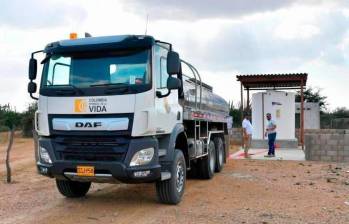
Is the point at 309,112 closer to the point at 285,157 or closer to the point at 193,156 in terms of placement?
the point at 285,157

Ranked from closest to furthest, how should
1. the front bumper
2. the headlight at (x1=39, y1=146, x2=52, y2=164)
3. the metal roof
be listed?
the front bumper < the headlight at (x1=39, y1=146, x2=52, y2=164) < the metal roof

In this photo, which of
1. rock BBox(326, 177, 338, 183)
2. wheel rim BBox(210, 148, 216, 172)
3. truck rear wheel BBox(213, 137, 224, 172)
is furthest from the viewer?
truck rear wheel BBox(213, 137, 224, 172)

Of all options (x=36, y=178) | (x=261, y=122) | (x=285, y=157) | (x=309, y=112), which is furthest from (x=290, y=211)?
(x=309, y=112)

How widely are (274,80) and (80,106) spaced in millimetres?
15316

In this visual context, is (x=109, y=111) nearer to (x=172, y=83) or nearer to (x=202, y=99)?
(x=172, y=83)

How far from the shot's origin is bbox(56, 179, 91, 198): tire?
936 cm

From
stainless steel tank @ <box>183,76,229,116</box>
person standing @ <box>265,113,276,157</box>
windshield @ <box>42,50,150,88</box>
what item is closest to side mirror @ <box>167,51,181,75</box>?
windshield @ <box>42,50,150,88</box>

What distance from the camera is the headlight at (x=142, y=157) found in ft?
25.1

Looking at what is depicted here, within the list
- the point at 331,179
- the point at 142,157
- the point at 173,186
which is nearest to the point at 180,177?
the point at 173,186

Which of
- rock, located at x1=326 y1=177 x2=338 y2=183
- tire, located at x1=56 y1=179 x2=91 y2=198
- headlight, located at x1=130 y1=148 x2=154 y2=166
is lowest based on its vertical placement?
rock, located at x1=326 y1=177 x2=338 y2=183

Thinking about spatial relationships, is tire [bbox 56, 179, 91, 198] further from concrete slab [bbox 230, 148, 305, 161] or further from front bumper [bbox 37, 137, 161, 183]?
concrete slab [bbox 230, 148, 305, 161]

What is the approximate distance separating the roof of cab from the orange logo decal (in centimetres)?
90

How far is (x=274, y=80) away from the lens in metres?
21.9

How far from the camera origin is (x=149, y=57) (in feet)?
25.9
